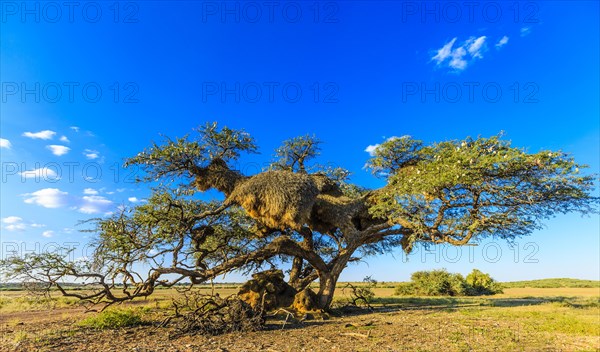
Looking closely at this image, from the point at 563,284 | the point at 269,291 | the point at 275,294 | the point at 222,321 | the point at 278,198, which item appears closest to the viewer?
the point at 222,321

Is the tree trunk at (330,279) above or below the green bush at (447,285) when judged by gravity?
above

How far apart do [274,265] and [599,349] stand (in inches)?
582

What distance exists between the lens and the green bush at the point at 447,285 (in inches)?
1233

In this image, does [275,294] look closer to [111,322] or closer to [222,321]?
[222,321]

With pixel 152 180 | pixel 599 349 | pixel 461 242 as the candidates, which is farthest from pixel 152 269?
pixel 599 349

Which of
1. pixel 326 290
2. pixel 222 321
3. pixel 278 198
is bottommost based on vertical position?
pixel 326 290

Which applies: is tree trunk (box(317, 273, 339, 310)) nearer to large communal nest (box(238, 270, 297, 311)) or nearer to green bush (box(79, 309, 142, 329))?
large communal nest (box(238, 270, 297, 311))

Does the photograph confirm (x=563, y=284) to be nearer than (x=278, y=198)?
No

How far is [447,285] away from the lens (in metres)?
31.7

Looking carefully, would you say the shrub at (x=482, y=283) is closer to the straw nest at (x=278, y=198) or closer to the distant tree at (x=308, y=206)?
the distant tree at (x=308, y=206)

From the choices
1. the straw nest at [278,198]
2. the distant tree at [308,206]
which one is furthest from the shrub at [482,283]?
the straw nest at [278,198]

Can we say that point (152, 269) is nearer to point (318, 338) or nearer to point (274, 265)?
point (318, 338)

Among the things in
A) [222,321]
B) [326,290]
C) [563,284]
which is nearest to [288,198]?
[326,290]

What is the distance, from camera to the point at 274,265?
19812 millimetres
